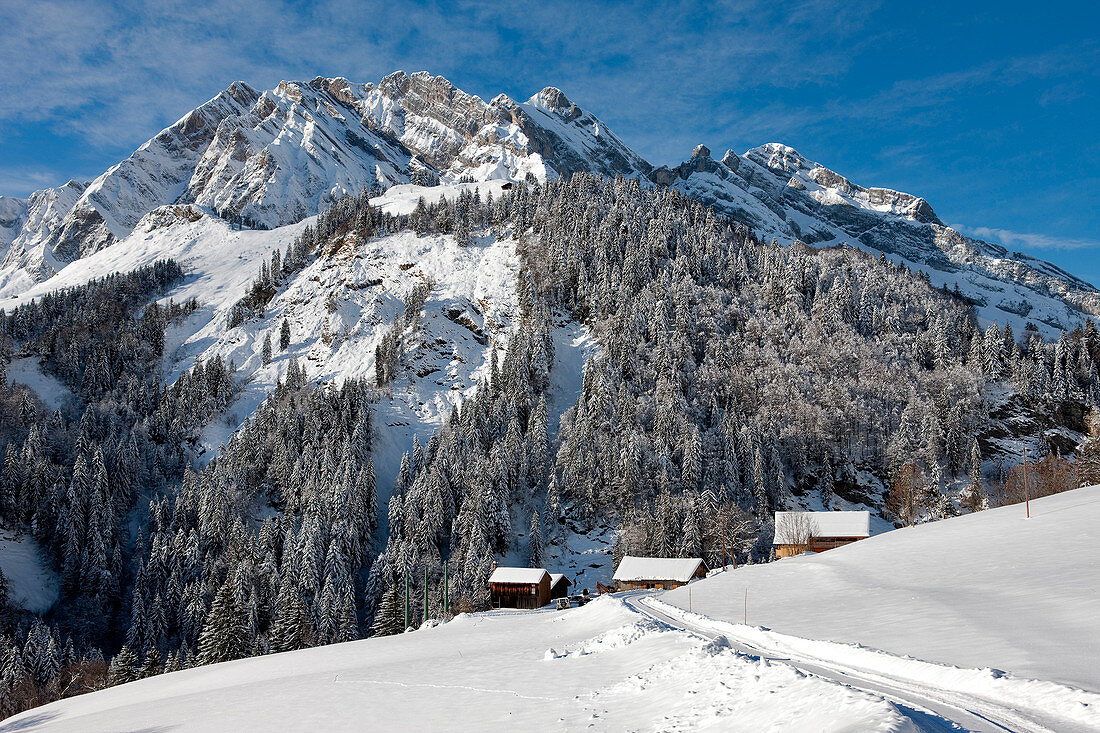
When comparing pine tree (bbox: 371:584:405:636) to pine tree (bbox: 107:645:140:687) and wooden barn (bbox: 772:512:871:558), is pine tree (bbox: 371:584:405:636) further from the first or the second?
wooden barn (bbox: 772:512:871:558)

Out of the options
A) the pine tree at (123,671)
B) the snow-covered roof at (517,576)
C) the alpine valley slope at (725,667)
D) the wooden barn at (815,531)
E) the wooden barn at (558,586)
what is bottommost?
the pine tree at (123,671)

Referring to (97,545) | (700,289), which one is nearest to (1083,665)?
(97,545)

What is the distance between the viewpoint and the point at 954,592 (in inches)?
1232

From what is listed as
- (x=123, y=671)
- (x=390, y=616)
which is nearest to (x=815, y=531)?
(x=390, y=616)

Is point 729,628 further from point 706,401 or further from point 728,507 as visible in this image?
point 706,401

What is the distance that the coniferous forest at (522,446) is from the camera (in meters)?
76.6

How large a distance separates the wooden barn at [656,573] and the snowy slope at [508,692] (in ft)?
100

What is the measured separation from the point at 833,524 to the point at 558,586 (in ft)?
110

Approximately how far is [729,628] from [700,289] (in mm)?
106077

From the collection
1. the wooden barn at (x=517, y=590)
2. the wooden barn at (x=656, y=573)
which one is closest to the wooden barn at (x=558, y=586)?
the wooden barn at (x=517, y=590)

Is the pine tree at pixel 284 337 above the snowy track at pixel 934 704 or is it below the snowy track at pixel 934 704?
above

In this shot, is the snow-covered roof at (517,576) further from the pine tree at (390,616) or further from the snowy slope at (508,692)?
the snowy slope at (508,692)

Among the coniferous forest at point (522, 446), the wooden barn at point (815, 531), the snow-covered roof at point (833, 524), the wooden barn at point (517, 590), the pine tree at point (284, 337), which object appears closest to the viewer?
the wooden barn at point (517, 590)

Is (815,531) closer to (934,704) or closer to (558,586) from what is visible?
(558,586)
